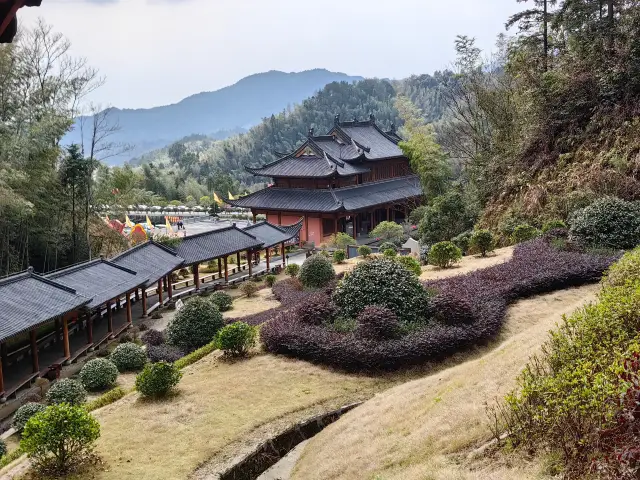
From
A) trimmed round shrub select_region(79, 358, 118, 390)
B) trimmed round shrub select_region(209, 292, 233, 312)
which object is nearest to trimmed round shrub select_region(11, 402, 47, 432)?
trimmed round shrub select_region(79, 358, 118, 390)

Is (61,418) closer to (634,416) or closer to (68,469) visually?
(68,469)

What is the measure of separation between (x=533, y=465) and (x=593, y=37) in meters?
25.2

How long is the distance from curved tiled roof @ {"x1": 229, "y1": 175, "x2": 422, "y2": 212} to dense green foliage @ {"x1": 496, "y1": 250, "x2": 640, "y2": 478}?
114 ft

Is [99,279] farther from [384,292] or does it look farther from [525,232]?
[525,232]

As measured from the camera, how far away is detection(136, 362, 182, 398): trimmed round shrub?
1178 centimetres

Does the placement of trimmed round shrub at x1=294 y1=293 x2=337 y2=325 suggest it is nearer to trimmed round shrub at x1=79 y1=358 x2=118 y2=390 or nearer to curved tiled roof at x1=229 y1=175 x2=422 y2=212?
trimmed round shrub at x1=79 y1=358 x2=118 y2=390

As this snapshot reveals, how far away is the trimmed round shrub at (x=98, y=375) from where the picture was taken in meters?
15.6

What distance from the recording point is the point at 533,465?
5820 mm

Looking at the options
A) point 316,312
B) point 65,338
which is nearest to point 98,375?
point 65,338

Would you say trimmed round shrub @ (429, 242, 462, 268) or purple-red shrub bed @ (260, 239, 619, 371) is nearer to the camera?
purple-red shrub bed @ (260, 239, 619, 371)

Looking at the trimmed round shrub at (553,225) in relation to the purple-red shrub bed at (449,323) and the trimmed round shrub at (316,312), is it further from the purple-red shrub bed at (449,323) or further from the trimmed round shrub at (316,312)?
the trimmed round shrub at (316,312)

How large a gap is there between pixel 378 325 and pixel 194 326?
7.14 m

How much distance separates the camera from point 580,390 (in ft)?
18.7

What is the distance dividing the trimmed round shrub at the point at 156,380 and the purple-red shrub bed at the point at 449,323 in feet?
9.39
